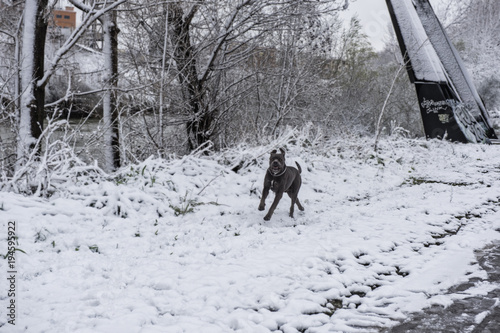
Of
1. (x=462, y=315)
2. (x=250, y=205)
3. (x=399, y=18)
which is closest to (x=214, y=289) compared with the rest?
A: (x=462, y=315)

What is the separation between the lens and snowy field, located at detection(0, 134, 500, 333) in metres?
2.76

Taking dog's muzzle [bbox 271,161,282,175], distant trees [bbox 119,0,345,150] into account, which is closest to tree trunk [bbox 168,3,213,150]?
distant trees [bbox 119,0,345,150]

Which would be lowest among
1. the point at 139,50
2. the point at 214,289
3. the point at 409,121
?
the point at 214,289

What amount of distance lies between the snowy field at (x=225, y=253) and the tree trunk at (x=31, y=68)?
1.44m

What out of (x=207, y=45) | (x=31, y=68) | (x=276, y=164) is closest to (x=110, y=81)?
(x=31, y=68)

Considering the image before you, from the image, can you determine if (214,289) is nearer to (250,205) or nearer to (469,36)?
(250,205)

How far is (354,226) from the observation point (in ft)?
17.0

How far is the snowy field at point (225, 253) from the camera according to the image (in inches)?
109

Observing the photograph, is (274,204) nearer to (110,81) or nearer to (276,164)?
(276,164)

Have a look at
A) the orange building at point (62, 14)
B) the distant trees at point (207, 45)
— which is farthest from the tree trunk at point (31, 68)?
the distant trees at point (207, 45)

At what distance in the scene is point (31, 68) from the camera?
6137mm

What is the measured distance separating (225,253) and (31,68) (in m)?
5.11

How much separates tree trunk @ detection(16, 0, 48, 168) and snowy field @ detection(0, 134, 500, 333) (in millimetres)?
1443

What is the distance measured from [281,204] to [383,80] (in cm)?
1643
